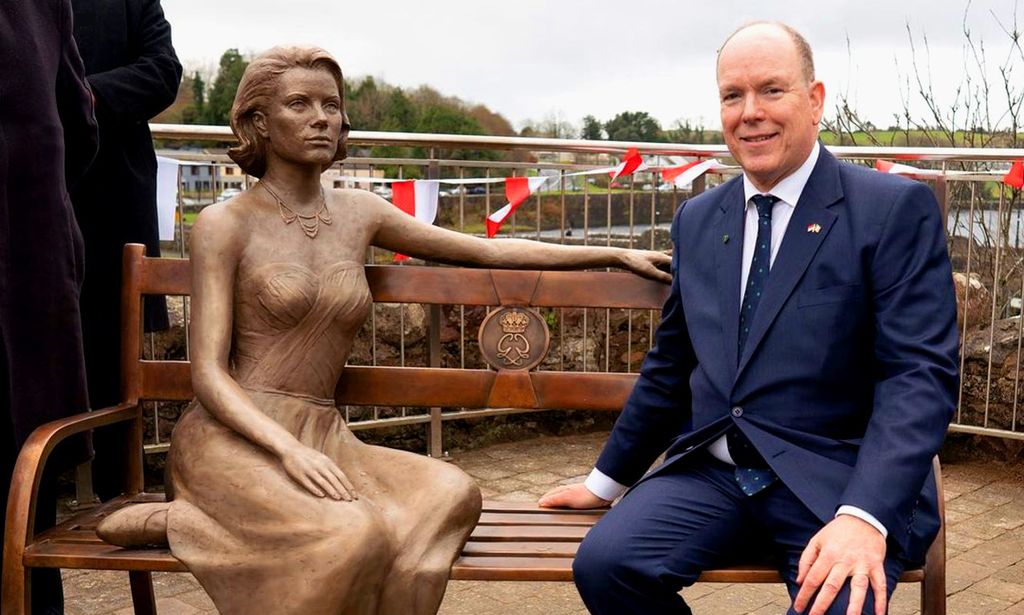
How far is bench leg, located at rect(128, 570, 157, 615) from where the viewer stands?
375cm

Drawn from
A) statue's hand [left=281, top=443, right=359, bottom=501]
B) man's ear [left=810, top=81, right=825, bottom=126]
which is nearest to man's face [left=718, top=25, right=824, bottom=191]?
man's ear [left=810, top=81, right=825, bottom=126]

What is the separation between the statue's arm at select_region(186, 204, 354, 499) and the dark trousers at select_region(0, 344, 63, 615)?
0.62 metres

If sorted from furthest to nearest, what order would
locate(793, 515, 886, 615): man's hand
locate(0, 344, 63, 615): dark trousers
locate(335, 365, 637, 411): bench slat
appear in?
1. locate(335, 365, 637, 411): bench slat
2. locate(0, 344, 63, 615): dark trousers
3. locate(793, 515, 886, 615): man's hand

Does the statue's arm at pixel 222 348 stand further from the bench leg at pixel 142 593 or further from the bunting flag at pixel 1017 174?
the bunting flag at pixel 1017 174

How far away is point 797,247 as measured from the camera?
285 centimetres

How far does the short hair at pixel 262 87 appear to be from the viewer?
3.07m

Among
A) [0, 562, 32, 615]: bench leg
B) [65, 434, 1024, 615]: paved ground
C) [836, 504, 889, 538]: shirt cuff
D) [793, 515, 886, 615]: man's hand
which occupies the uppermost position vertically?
[836, 504, 889, 538]: shirt cuff

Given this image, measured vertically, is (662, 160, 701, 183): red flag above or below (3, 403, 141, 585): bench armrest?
above

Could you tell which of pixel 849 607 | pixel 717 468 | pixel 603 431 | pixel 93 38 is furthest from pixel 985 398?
pixel 93 38

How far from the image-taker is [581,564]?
9.34 ft

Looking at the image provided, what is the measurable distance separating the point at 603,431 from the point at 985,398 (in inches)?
82.3

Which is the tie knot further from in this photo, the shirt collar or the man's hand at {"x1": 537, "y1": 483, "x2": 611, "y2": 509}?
the man's hand at {"x1": 537, "y1": 483, "x2": 611, "y2": 509}

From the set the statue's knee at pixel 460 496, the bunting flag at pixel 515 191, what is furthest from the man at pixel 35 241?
the bunting flag at pixel 515 191

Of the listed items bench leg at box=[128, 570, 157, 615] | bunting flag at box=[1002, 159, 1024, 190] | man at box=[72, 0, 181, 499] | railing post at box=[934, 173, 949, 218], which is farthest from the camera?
railing post at box=[934, 173, 949, 218]
